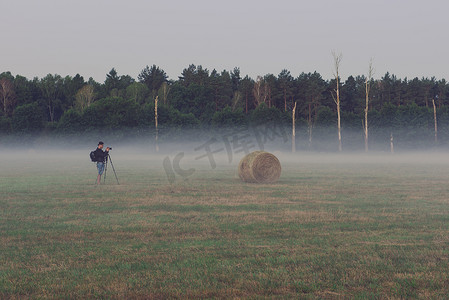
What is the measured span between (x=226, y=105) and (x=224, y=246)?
97.9m

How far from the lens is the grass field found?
716 cm

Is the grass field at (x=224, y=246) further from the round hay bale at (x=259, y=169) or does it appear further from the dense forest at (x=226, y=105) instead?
the dense forest at (x=226, y=105)

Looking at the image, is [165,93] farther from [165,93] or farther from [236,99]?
[236,99]

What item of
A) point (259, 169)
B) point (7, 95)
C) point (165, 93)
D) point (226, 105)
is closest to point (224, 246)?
point (259, 169)

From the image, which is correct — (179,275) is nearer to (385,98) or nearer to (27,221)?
(27,221)

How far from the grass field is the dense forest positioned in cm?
6156

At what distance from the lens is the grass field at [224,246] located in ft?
23.5

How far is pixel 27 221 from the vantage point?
12711 millimetres

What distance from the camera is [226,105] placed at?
107m

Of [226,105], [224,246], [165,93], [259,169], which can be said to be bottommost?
[224,246]

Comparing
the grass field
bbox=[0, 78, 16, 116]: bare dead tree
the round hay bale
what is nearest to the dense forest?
bbox=[0, 78, 16, 116]: bare dead tree

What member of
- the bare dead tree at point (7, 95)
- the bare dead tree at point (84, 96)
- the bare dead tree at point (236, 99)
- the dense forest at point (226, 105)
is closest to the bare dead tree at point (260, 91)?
the dense forest at point (226, 105)

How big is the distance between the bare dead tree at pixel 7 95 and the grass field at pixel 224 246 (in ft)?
309

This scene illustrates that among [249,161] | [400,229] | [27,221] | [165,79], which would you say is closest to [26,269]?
[27,221]
